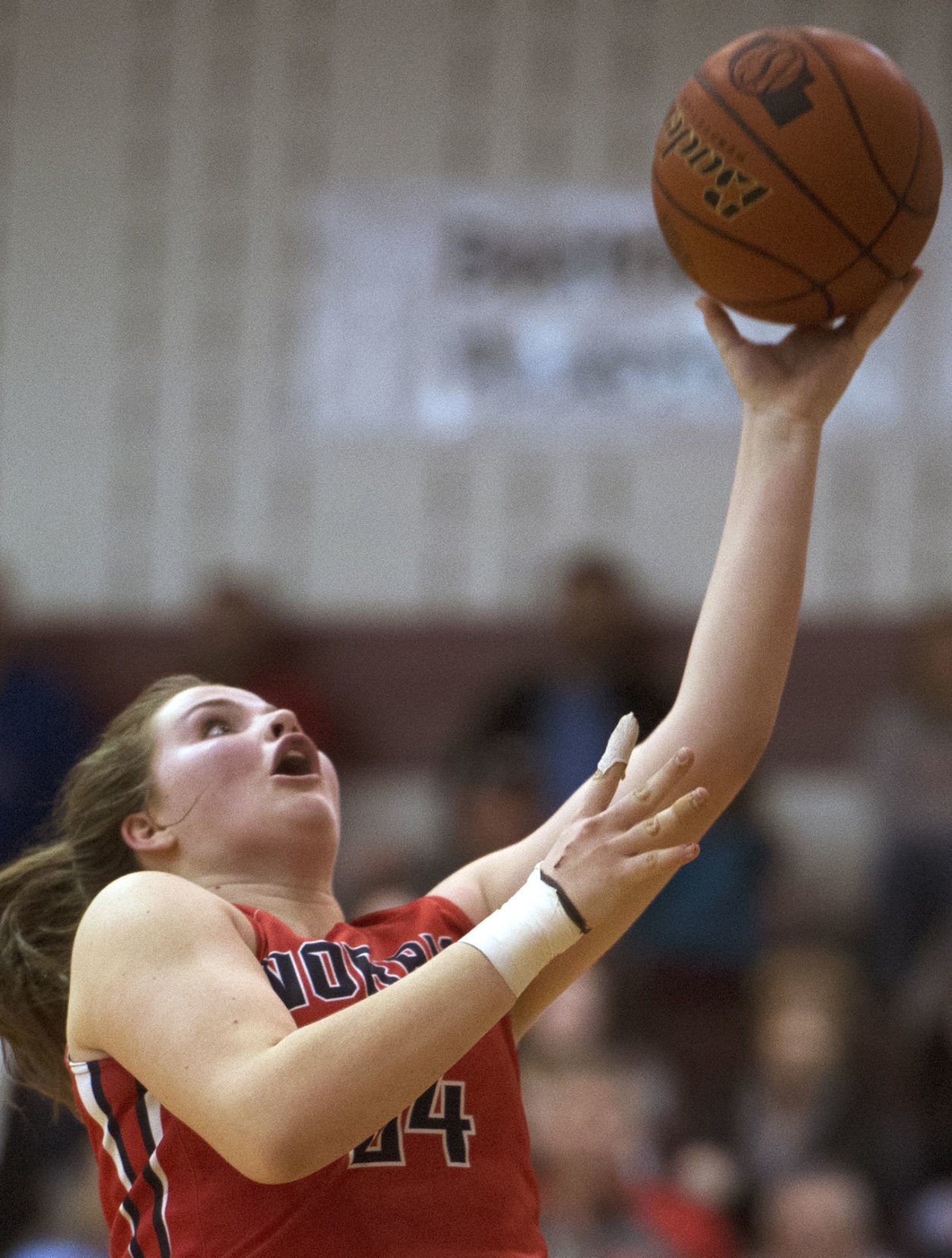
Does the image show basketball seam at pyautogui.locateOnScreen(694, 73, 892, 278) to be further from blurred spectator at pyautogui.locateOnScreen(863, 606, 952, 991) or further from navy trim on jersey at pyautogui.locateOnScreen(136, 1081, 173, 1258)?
blurred spectator at pyautogui.locateOnScreen(863, 606, 952, 991)

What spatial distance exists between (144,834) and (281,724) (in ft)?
0.76

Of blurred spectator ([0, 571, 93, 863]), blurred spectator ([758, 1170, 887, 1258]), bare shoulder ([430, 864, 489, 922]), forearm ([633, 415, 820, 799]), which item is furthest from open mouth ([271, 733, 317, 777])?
blurred spectator ([0, 571, 93, 863])

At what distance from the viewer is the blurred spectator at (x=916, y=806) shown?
6.30 m

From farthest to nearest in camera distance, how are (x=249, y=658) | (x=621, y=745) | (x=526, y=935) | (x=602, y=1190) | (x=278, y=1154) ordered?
1. (x=249, y=658)
2. (x=602, y=1190)
3. (x=621, y=745)
4. (x=526, y=935)
5. (x=278, y=1154)

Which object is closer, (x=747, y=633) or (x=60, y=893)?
(x=747, y=633)

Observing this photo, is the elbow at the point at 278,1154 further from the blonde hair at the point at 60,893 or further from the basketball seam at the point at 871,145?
the basketball seam at the point at 871,145

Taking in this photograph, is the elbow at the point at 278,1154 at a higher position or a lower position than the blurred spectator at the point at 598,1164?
higher

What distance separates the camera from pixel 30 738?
723 centimetres

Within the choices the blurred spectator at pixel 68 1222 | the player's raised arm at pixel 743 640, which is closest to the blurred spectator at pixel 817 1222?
the blurred spectator at pixel 68 1222

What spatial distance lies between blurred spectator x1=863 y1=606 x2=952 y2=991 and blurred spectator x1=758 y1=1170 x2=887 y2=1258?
1.43m

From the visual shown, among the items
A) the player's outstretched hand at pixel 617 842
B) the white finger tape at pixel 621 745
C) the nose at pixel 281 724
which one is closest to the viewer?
the player's outstretched hand at pixel 617 842

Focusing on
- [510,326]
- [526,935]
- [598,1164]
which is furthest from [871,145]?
[510,326]

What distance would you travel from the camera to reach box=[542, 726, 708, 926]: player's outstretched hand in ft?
6.10

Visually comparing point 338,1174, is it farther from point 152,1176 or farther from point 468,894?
point 468,894
